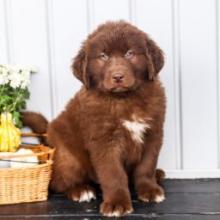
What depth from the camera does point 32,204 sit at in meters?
3.28

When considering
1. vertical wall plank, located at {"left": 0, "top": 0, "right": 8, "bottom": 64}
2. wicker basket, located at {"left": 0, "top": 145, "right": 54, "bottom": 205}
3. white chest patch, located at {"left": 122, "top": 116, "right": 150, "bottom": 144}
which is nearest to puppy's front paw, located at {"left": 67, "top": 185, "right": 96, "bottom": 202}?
wicker basket, located at {"left": 0, "top": 145, "right": 54, "bottom": 205}

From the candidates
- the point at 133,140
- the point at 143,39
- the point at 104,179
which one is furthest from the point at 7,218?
the point at 143,39

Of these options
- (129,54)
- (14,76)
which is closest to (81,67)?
(129,54)

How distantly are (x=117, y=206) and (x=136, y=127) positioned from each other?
442mm

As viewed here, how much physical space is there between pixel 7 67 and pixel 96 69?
2.38 ft

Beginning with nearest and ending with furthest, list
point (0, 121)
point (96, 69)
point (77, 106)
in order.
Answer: point (96, 69), point (77, 106), point (0, 121)

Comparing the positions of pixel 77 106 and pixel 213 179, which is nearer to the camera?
pixel 77 106

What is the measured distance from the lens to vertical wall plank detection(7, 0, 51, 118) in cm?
366

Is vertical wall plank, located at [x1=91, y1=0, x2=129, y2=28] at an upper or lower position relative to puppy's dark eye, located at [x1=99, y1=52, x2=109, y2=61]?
upper

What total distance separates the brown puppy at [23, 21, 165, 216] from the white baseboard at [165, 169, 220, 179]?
528 mm

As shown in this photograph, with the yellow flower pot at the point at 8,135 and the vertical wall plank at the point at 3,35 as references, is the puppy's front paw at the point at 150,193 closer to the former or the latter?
the yellow flower pot at the point at 8,135

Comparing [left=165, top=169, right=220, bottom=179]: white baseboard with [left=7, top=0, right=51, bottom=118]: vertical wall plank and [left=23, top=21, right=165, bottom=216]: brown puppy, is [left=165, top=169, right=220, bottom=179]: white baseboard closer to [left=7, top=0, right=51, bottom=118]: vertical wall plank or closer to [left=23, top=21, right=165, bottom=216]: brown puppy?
[left=23, top=21, right=165, bottom=216]: brown puppy

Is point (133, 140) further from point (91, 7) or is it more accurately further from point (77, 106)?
point (91, 7)

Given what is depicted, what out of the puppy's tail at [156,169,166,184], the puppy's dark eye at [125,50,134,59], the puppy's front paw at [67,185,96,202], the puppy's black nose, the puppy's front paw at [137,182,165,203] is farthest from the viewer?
the puppy's tail at [156,169,166,184]
